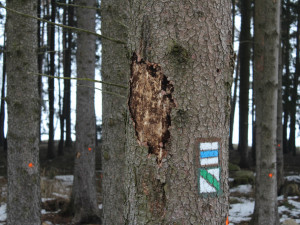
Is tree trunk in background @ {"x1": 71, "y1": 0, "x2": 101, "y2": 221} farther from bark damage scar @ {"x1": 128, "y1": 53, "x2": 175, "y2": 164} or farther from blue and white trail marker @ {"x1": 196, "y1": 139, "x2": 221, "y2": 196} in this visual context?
blue and white trail marker @ {"x1": 196, "y1": 139, "x2": 221, "y2": 196}

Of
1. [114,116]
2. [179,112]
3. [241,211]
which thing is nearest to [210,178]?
[179,112]

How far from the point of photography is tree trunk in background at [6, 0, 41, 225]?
4.84 m

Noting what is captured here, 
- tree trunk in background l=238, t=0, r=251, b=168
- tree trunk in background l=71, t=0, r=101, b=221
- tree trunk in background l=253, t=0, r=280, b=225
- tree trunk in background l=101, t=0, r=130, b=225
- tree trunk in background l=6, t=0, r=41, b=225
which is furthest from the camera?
tree trunk in background l=238, t=0, r=251, b=168

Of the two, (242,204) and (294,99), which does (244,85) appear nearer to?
(294,99)

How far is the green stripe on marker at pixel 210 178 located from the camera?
5.49 ft

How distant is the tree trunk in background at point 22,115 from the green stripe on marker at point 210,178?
3.75 meters

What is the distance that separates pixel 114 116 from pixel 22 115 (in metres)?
1.63

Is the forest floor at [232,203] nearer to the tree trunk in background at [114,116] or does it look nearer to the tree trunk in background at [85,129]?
the tree trunk in background at [85,129]

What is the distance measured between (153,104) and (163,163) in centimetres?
29

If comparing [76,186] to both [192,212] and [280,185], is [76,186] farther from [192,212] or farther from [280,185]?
[192,212]

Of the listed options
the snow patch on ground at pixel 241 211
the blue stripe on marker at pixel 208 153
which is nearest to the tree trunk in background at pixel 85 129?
the snow patch on ground at pixel 241 211

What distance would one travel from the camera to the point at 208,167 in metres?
1.69

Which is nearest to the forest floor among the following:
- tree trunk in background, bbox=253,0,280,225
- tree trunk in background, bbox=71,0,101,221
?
tree trunk in background, bbox=71,0,101,221

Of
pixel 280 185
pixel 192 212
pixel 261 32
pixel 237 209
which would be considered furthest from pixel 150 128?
pixel 280 185
